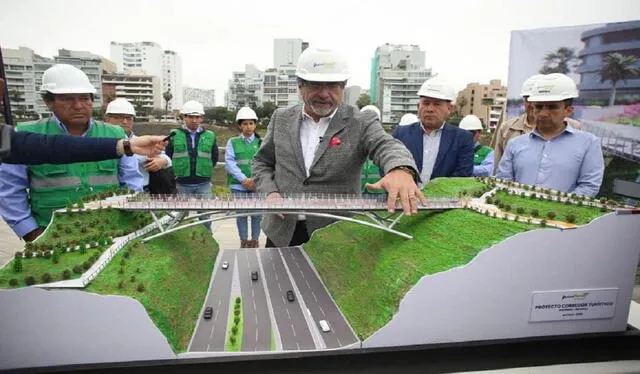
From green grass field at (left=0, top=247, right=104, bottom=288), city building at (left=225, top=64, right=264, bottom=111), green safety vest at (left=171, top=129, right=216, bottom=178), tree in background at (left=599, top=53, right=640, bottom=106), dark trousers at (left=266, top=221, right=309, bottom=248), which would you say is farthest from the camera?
city building at (left=225, top=64, right=264, bottom=111)

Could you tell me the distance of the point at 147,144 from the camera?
118 inches

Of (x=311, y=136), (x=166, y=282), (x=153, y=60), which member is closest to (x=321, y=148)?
(x=311, y=136)

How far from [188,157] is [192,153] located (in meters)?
0.12

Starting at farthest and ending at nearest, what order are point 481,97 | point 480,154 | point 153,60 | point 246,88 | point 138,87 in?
point 153,60 < point 246,88 < point 138,87 < point 481,97 < point 480,154

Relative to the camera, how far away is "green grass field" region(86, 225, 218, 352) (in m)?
2.45

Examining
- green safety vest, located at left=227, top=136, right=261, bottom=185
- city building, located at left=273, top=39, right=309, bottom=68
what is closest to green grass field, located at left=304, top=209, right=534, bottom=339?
green safety vest, located at left=227, top=136, right=261, bottom=185

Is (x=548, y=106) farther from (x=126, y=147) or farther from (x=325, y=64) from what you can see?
(x=126, y=147)

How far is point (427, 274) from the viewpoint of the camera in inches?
104

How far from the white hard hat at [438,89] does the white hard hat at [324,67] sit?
199cm

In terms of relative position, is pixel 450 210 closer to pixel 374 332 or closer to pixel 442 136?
pixel 374 332

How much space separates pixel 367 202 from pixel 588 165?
102 inches

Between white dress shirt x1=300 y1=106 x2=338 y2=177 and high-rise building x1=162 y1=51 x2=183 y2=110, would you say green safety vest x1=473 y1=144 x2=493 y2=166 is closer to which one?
white dress shirt x1=300 y1=106 x2=338 y2=177

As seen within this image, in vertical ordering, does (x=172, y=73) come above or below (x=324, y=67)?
above

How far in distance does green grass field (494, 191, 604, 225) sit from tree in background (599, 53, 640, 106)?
217 inches
